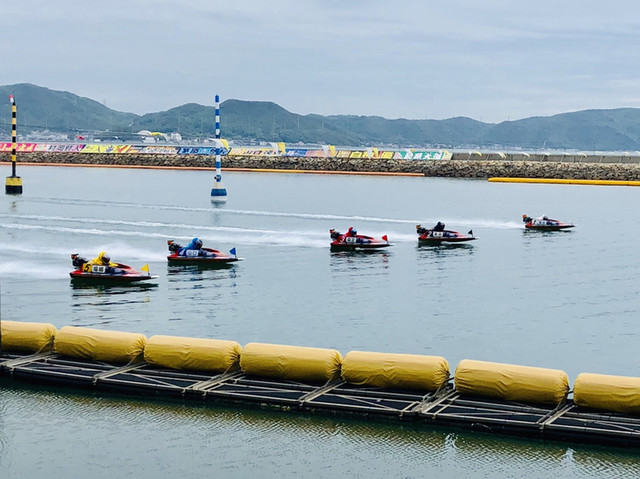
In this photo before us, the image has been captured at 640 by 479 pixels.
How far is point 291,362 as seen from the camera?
30312 millimetres

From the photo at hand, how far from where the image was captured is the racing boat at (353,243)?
69.4m

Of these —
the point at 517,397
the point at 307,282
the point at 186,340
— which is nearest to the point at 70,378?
the point at 186,340

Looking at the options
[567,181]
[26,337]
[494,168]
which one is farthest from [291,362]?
[494,168]

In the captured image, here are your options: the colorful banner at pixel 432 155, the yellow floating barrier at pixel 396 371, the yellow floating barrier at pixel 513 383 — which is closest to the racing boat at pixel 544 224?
the yellow floating barrier at pixel 396 371

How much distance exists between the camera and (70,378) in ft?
104

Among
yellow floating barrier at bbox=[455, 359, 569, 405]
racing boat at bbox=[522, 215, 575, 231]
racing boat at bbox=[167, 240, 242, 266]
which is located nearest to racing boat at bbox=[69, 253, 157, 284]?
racing boat at bbox=[167, 240, 242, 266]

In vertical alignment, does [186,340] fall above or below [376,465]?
above

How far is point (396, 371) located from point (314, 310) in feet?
59.1

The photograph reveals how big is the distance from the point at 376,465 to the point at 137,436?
7390 mm

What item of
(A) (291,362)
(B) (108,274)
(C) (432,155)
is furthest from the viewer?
(C) (432,155)

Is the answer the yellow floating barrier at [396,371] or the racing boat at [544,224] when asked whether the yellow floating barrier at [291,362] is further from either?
the racing boat at [544,224]

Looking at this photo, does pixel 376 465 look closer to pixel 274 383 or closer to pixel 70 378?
pixel 274 383

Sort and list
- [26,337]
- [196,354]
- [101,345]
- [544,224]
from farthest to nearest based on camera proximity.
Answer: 1. [544,224]
2. [26,337]
3. [101,345]
4. [196,354]

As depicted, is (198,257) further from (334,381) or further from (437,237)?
(334,381)
